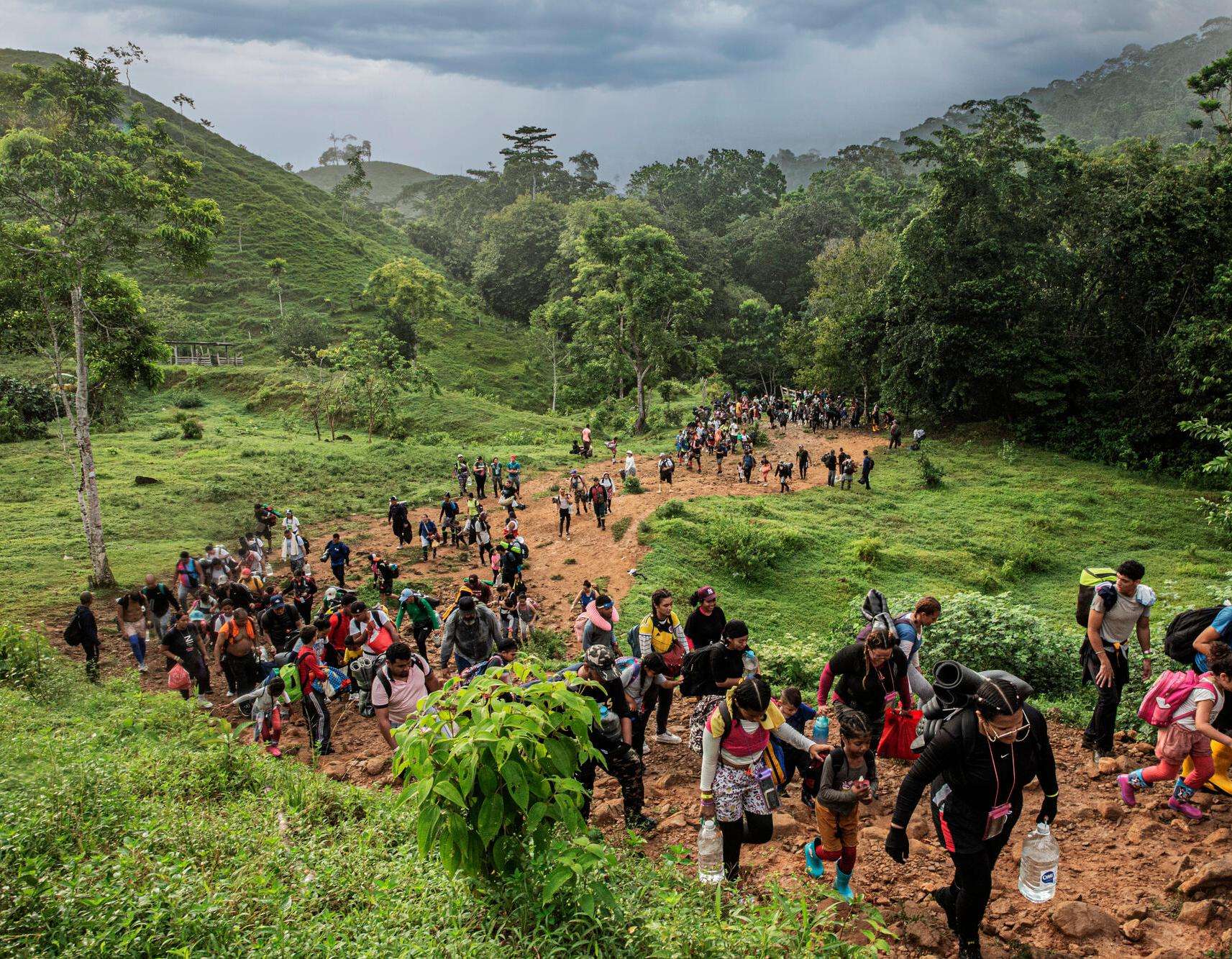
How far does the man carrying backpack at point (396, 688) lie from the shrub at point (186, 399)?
3244cm

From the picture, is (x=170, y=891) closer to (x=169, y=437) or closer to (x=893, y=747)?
(x=893, y=747)

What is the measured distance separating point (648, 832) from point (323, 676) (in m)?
3.65

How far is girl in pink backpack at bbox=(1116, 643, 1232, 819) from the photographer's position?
449 cm

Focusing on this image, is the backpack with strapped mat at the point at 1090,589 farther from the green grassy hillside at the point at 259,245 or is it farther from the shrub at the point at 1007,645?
the green grassy hillside at the point at 259,245

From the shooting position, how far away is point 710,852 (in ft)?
14.2

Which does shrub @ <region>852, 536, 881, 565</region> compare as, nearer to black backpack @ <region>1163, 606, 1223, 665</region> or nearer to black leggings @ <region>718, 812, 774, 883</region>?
black backpack @ <region>1163, 606, 1223, 665</region>

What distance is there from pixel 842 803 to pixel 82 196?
49.6 feet

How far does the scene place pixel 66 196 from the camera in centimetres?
1245

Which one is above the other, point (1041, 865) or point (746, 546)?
point (1041, 865)

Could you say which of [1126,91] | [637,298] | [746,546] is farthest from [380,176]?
[746,546]

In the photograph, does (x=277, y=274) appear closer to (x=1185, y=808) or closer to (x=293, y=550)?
(x=293, y=550)

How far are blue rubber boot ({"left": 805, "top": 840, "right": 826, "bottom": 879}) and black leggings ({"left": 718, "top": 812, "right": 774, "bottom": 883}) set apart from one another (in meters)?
0.25

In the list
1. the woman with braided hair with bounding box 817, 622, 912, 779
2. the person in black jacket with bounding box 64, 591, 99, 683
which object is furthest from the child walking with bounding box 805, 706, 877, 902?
the person in black jacket with bounding box 64, 591, 99, 683

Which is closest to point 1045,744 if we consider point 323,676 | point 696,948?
point 696,948
